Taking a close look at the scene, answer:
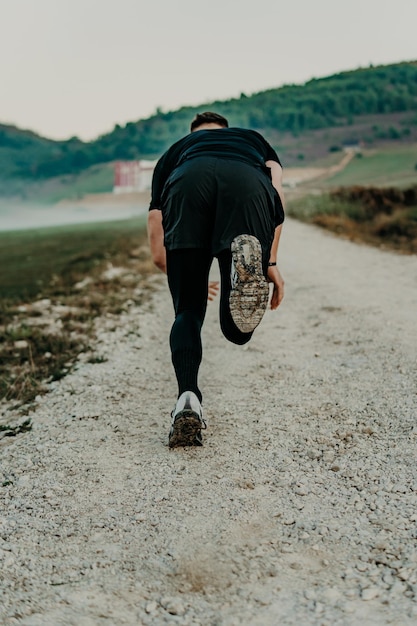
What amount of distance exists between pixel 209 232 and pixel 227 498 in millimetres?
1273

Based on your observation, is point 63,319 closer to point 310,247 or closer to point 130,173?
point 310,247

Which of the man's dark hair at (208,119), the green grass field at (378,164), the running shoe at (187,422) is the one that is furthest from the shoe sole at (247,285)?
the green grass field at (378,164)

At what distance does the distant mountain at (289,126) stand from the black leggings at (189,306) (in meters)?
100

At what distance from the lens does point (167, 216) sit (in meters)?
3.33

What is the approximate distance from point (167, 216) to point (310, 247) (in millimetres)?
11148

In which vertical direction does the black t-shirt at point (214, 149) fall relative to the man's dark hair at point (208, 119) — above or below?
below

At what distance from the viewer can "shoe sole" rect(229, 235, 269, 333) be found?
3051 mm

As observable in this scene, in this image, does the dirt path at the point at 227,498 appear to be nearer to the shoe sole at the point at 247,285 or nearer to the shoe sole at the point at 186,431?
the shoe sole at the point at 186,431

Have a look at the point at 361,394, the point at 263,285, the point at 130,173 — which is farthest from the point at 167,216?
the point at 130,173

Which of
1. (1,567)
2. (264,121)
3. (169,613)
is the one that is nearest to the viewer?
(169,613)

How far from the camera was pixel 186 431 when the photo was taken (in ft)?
10.7

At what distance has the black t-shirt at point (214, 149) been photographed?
10.9ft

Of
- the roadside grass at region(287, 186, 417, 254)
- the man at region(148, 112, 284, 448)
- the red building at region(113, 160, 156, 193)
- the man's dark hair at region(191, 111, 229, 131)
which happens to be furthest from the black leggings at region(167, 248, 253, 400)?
Result: the red building at region(113, 160, 156, 193)

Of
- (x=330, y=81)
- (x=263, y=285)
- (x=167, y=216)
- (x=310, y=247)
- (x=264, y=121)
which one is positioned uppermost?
(x=330, y=81)
